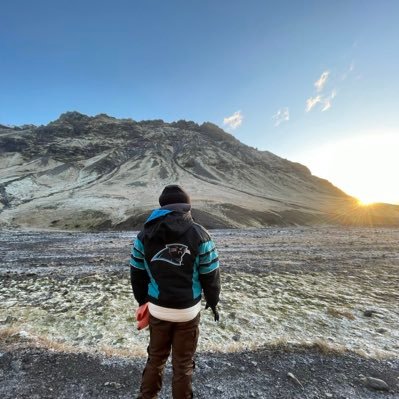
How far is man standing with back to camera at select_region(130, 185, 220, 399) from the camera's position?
4.43 metres

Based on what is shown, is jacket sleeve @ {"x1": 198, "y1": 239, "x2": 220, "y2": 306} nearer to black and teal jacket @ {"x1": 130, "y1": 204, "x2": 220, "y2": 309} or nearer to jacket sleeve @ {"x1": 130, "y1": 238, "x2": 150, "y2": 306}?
black and teal jacket @ {"x1": 130, "y1": 204, "x2": 220, "y2": 309}

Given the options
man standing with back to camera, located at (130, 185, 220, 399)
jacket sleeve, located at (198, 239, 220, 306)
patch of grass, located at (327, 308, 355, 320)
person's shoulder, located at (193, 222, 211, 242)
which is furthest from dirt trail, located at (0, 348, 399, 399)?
person's shoulder, located at (193, 222, 211, 242)

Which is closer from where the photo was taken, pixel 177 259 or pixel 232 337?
pixel 177 259

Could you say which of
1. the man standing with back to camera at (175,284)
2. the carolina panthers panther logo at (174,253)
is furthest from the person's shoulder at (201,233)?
the carolina panthers panther logo at (174,253)

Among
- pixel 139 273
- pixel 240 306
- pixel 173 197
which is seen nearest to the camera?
pixel 173 197

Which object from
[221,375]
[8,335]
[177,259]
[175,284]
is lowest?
[8,335]

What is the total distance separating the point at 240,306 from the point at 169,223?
20.0 ft

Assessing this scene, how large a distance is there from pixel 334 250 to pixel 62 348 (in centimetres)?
1957

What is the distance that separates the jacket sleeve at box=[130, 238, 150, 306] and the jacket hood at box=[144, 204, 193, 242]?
0.32 metres

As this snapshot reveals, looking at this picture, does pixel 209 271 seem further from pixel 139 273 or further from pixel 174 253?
pixel 139 273

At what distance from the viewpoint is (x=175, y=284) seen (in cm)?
447

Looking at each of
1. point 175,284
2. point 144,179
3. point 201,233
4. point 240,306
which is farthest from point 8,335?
point 144,179

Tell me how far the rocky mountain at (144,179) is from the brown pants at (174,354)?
40.5 m

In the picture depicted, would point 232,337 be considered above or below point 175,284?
below
